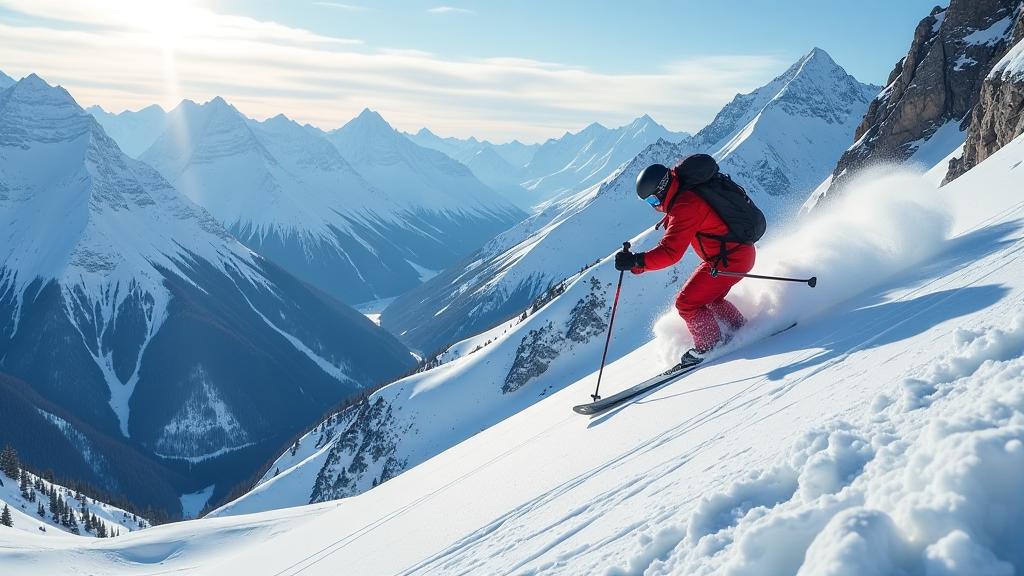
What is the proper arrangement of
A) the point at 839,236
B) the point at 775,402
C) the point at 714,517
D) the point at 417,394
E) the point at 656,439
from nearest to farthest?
the point at 714,517
the point at 775,402
the point at 656,439
the point at 839,236
the point at 417,394

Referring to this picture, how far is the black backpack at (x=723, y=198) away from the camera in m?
9.17

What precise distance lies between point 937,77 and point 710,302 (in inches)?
2552

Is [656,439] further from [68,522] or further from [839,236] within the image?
[68,522]

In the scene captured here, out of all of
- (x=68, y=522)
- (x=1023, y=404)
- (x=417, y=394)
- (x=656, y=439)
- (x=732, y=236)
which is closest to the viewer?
(x=1023, y=404)

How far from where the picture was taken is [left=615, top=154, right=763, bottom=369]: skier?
923 centimetres

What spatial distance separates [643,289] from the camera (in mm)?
88750

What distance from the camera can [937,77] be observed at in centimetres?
5991

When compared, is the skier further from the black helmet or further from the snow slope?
the snow slope

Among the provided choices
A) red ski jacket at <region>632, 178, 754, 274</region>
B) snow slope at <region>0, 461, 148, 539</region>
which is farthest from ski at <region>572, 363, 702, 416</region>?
snow slope at <region>0, 461, 148, 539</region>

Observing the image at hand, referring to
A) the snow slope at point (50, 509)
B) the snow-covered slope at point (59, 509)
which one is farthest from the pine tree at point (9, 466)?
the snow slope at point (50, 509)

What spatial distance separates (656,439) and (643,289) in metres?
83.4

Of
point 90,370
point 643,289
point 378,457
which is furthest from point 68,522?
point 90,370

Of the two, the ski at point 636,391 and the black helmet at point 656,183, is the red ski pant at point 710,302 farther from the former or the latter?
the black helmet at point 656,183

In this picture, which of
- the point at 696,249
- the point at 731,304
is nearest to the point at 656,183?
the point at 696,249
